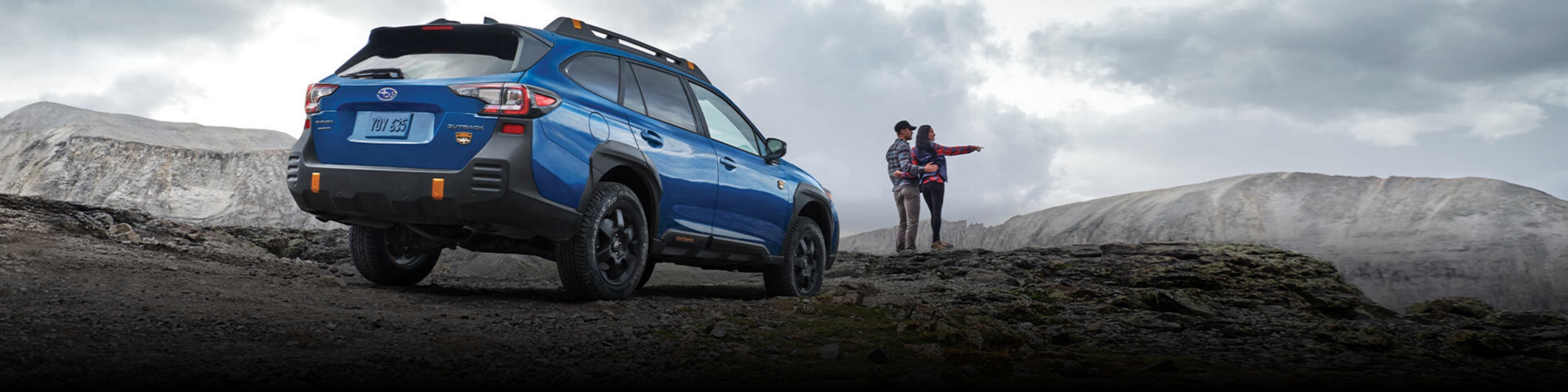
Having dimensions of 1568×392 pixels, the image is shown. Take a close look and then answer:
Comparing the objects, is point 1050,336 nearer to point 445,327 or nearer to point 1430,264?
point 445,327

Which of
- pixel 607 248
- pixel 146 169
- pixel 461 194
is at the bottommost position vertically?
pixel 607 248

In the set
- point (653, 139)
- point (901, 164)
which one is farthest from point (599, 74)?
point (901, 164)

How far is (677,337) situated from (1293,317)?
4465 millimetres

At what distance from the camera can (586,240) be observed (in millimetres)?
4625

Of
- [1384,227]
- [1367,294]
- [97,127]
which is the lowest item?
[1367,294]

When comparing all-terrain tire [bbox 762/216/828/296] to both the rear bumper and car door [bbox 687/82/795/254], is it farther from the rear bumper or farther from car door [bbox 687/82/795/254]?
the rear bumper

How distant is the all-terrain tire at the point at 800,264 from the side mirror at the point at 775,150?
0.48 metres

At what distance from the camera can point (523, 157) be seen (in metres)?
4.23

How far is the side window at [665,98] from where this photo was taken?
528 centimetres

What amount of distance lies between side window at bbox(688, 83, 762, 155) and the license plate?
1.78 m

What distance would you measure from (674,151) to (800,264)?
1.83 meters

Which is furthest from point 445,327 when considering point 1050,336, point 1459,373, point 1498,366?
point 1498,366

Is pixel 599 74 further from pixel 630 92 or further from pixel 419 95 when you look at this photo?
pixel 419 95

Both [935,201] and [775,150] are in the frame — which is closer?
[775,150]
